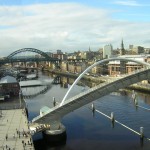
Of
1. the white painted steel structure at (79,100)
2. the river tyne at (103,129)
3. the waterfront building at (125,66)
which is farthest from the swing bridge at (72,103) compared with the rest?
the waterfront building at (125,66)

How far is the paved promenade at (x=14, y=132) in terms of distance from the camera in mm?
33219

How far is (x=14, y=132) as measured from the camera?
1494 inches

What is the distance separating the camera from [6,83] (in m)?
78.1

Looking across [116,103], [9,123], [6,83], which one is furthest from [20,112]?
[6,83]

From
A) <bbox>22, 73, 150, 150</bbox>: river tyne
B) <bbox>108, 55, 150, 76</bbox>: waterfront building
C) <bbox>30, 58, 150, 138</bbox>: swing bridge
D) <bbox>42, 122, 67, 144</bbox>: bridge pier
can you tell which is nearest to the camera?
<bbox>22, 73, 150, 150</bbox>: river tyne

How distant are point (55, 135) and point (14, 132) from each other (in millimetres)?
4653

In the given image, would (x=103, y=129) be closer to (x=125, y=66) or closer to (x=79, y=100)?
(x=79, y=100)

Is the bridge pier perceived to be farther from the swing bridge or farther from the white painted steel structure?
the white painted steel structure

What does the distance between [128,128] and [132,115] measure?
7831mm

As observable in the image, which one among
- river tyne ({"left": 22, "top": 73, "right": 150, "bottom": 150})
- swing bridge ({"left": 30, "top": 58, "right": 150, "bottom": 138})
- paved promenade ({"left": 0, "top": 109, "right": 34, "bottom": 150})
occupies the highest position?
swing bridge ({"left": 30, "top": 58, "right": 150, "bottom": 138})

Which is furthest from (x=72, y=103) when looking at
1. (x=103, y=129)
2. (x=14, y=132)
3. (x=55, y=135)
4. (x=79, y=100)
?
(x=14, y=132)

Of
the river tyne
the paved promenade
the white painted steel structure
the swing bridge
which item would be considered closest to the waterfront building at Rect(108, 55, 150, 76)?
the river tyne

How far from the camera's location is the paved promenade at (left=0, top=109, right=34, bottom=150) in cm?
3322

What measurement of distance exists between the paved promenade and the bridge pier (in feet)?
8.04
